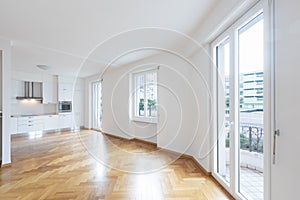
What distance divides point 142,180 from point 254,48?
2.45 m

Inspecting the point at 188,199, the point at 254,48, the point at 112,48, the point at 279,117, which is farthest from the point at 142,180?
the point at 112,48

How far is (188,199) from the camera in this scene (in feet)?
7.38

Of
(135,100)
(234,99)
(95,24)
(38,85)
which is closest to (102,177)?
(234,99)

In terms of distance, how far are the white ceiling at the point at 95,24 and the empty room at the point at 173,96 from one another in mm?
20

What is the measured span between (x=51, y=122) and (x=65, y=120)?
0.62 m

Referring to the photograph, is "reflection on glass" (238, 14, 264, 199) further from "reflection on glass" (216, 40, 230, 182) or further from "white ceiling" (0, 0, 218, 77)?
"white ceiling" (0, 0, 218, 77)

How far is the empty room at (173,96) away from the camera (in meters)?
1.52

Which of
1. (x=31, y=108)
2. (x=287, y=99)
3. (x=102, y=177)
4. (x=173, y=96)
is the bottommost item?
(x=102, y=177)

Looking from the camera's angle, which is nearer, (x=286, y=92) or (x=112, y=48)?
(x=286, y=92)

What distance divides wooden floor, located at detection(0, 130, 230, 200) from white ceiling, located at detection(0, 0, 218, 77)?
2.55 metres

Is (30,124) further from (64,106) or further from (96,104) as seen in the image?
(96,104)

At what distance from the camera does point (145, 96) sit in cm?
539

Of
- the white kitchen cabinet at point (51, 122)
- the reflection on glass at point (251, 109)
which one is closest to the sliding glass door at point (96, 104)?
the white kitchen cabinet at point (51, 122)

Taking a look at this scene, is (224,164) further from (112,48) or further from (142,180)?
(112,48)
